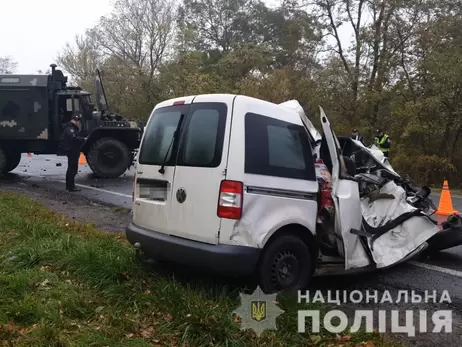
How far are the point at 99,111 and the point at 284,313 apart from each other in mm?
11257

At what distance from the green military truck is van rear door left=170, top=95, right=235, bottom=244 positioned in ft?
29.0

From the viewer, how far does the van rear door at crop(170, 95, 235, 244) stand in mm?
3773

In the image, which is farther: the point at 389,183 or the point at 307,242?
the point at 389,183

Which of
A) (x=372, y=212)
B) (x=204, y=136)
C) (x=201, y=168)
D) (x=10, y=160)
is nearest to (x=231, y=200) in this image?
(x=201, y=168)

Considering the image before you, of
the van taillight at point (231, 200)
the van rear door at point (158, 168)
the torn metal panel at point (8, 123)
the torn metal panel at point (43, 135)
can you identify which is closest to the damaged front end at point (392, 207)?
the van taillight at point (231, 200)

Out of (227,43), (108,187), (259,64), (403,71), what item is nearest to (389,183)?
(108,187)

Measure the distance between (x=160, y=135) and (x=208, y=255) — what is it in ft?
4.55

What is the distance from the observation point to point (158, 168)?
14.2ft

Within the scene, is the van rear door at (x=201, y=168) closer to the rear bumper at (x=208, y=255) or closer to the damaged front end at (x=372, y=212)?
the rear bumper at (x=208, y=255)

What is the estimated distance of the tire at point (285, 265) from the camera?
12.6 feet

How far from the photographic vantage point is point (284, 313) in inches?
137

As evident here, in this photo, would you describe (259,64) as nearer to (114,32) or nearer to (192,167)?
(114,32)

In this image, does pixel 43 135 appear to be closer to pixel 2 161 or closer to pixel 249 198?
pixel 2 161

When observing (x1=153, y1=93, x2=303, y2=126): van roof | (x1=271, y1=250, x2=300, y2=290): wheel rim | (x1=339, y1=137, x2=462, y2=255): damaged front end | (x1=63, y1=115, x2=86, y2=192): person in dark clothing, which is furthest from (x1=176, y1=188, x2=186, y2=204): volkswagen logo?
(x1=63, y1=115, x2=86, y2=192): person in dark clothing
